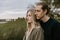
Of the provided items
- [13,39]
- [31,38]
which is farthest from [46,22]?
[13,39]

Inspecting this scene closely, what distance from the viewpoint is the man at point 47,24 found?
3.89 meters

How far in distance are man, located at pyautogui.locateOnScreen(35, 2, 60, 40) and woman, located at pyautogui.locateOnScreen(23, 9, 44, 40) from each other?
0.08 m

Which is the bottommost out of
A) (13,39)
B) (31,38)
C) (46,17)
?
(13,39)

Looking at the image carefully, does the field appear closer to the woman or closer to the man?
the woman

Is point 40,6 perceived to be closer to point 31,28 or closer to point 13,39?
point 31,28

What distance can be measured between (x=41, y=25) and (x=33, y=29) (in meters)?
0.14

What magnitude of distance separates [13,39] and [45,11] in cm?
686

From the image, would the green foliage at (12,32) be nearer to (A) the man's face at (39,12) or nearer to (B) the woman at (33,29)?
(B) the woman at (33,29)

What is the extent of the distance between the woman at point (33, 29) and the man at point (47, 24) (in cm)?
8

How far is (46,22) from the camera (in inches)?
155

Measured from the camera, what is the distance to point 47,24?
392 centimetres

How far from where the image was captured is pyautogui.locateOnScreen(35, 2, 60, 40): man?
3887mm

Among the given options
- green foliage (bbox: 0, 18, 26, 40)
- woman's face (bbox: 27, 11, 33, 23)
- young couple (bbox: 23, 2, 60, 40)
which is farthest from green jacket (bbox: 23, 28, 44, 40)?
green foliage (bbox: 0, 18, 26, 40)

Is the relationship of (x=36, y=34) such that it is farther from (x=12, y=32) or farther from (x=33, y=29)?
(x=12, y=32)
